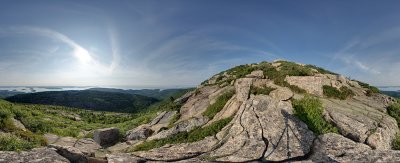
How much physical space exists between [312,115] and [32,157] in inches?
897

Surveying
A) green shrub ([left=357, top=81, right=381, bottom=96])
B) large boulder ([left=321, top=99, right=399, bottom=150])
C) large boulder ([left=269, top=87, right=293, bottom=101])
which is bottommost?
large boulder ([left=321, top=99, right=399, bottom=150])

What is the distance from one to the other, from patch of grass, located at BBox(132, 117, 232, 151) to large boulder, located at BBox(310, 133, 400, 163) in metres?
9.71

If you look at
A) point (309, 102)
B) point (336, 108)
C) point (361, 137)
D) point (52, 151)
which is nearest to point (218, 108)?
point (309, 102)

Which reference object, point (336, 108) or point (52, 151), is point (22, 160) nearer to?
point (52, 151)

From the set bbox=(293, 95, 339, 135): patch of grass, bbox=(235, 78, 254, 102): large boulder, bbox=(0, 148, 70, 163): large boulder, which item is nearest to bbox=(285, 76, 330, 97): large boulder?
bbox=(293, 95, 339, 135): patch of grass

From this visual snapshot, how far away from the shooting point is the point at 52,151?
18.3 m

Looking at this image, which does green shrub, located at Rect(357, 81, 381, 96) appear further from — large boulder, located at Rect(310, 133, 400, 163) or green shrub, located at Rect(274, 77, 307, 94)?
large boulder, located at Rect(310, 133, 400, 163)

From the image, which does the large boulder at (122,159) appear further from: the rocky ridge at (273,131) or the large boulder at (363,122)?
the large boulder at (363,122)

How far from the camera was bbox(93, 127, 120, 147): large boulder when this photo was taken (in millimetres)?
39250

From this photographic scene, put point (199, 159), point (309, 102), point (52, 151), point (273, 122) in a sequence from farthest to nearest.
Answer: point (309, 102) → point (273, 122) → point (199, 159) → point (52, 151)

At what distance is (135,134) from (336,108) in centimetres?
2518

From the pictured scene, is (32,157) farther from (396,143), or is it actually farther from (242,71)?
(242,71)

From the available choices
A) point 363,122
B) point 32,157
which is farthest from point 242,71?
point 32,157

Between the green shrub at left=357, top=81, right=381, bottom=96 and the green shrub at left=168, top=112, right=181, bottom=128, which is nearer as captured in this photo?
the green shrub at left=357, top=81, right=381, bottom=96
